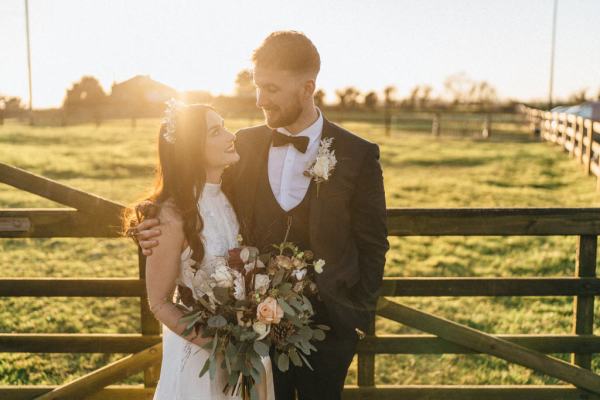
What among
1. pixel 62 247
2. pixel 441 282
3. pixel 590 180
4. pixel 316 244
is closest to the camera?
pixel 316 244

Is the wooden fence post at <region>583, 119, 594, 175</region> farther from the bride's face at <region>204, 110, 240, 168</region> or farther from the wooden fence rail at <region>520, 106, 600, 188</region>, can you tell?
the bride's face at <region>204, 110, 240, 168</region>

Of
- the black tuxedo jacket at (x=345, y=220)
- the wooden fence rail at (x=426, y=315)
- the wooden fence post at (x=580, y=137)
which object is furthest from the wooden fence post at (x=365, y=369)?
the wooden fence post at (x=580, y=137)

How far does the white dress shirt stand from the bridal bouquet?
1.57 ft

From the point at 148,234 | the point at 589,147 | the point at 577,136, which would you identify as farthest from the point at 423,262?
the point at 577,136

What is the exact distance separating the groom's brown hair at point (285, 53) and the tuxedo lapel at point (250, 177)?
42 centimetres

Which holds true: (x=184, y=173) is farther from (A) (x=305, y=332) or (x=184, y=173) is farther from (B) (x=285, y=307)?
(A) (x=305, y=332)

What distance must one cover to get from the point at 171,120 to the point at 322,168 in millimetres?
764

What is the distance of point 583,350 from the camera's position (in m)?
4.14

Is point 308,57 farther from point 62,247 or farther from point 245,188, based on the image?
point 62,247

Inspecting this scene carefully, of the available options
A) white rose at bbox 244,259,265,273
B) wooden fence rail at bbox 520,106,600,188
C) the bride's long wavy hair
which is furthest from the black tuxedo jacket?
wooden fence rail at bbox 520,106,600,188

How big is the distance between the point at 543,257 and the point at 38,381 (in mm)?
6951

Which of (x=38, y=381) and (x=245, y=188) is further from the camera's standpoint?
(x=38, y=381)

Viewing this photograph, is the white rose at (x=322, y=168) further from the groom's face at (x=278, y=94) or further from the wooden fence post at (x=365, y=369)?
the wooden fence post at (x=365, y=369)

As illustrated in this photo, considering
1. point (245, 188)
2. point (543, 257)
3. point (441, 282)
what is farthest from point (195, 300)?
point (543, 257)
